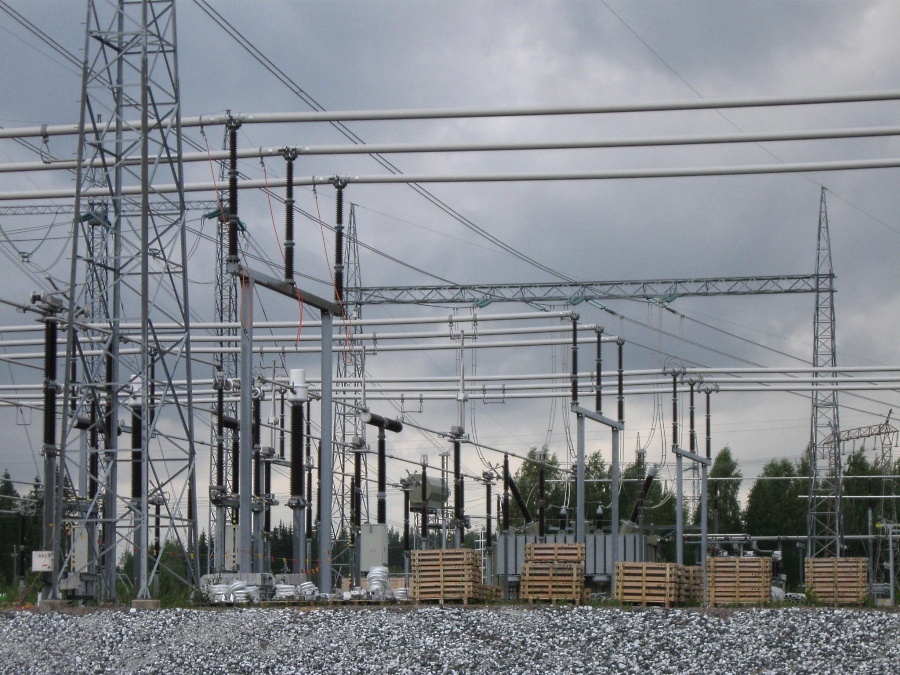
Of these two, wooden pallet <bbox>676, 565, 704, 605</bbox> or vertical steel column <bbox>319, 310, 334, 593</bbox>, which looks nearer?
vertical steel column <bbox>319, 310, 334, 593</bbox>

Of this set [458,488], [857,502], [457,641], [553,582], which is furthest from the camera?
[857,502]

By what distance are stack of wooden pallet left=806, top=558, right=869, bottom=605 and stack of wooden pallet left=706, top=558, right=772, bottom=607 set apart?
110 cm

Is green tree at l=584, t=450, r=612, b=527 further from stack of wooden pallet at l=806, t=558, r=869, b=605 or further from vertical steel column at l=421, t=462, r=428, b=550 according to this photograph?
stack of wooden pallet at l=806, t=558, r=869, b=605

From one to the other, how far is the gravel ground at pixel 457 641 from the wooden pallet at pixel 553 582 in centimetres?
296

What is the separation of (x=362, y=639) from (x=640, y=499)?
51.5 ft

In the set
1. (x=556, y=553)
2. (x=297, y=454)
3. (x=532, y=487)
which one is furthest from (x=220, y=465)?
(x=532, y=487)

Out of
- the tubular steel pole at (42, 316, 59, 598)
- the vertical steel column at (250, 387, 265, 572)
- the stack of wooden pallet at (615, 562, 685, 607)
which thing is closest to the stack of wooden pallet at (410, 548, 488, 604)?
the stack of wooden pallet at (615, 562, 685, 607)

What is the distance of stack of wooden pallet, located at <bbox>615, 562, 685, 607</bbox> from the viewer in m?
20.1

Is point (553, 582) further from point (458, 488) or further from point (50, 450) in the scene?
point (458, 488)

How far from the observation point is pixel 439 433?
104ft

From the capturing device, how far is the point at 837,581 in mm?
23359

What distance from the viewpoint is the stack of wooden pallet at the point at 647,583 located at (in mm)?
20078

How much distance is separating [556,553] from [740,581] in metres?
3.72

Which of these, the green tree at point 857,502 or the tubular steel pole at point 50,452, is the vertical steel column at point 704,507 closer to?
the tubular steel pole at point 50,452
